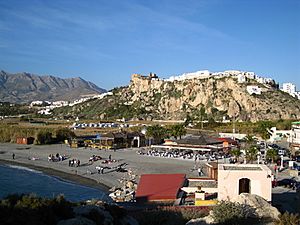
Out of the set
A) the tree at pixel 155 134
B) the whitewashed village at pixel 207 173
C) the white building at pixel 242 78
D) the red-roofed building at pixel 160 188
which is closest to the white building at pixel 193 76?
the white building at pixel 242 78

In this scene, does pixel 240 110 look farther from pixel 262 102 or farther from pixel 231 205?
pixel 231 205

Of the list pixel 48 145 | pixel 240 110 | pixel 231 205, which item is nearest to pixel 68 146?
pixel 48 145

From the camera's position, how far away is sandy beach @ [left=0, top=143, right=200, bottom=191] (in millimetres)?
27812

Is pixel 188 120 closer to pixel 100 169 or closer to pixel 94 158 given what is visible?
pixel 94 158

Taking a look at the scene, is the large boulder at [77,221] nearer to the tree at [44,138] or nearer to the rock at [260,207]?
the rock at [260,207]

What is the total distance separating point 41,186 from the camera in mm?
25734

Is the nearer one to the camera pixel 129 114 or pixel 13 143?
pixel 13 143

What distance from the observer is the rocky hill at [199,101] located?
267 feet

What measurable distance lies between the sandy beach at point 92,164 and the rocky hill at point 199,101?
1703 inches

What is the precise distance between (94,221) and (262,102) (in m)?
77.7

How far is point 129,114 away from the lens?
95500 millimetres

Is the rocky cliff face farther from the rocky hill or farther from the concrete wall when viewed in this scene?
the concrete wall

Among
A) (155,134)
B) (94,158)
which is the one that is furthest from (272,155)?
(155,134)

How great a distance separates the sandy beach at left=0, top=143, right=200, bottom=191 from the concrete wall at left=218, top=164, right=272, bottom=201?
474 inches
